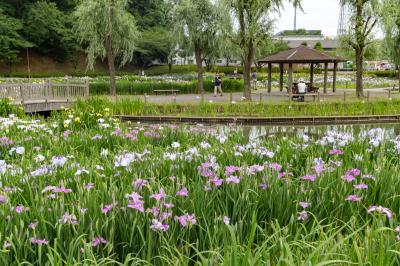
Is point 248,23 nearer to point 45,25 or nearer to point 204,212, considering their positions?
point 204,212

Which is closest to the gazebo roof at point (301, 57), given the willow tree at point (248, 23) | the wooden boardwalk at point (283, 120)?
the willow tree at point (248, 23)

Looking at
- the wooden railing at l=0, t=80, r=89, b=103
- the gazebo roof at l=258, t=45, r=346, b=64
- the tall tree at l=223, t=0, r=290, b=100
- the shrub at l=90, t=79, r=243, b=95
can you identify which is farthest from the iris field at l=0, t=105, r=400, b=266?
the shrub at l=90, t=79, r=243, b=95

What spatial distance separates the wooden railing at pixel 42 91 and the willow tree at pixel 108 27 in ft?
19.3

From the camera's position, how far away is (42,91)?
19.6m

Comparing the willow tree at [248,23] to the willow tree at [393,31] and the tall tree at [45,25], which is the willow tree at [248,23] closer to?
the willow tree at [393,31]

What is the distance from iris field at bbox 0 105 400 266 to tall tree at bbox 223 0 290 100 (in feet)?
58.8

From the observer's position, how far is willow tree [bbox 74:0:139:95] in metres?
26.0

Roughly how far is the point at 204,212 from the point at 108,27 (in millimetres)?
24542

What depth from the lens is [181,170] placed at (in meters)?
4.38

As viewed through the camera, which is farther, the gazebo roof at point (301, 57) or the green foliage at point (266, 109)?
the gazebo roof at point (301, 57)

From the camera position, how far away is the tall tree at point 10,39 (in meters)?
43.4

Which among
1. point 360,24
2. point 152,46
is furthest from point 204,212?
point 152,46

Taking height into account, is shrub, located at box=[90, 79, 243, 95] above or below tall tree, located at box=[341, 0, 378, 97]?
below

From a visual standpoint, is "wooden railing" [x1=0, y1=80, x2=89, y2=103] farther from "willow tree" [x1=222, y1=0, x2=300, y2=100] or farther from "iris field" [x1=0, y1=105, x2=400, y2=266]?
"iris field" [x1=0, y1=105, x2=400, y2=266]
